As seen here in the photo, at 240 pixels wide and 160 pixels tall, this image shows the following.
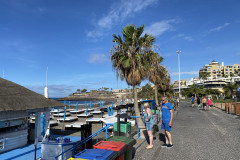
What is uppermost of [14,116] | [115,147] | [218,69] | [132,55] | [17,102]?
[218,69]

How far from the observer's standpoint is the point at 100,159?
3.55 meters

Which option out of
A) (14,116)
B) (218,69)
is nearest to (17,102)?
(14,116)

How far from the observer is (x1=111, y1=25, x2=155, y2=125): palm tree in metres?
11.5

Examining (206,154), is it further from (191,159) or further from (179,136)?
(179,136)

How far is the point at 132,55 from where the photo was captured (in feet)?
38.1

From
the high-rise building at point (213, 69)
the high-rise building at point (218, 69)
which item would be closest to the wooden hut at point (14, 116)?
the high-rise building at point (218, 69)

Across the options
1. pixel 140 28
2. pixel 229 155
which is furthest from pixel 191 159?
pixel 140 28

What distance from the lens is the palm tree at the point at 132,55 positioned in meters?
11.5

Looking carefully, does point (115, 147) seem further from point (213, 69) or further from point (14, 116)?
point (213, 69)

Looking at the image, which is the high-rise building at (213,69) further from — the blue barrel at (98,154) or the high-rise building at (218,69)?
the blue barrel at (98,154)

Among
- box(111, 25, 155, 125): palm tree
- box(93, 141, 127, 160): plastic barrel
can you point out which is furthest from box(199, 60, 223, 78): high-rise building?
box(93, 141, 127, 160): plastic barrel

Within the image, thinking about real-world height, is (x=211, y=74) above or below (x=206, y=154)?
above

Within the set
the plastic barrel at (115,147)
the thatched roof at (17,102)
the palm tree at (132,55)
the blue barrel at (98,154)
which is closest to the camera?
the blue barrel at (98,154)

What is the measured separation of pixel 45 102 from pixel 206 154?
6.76 m
